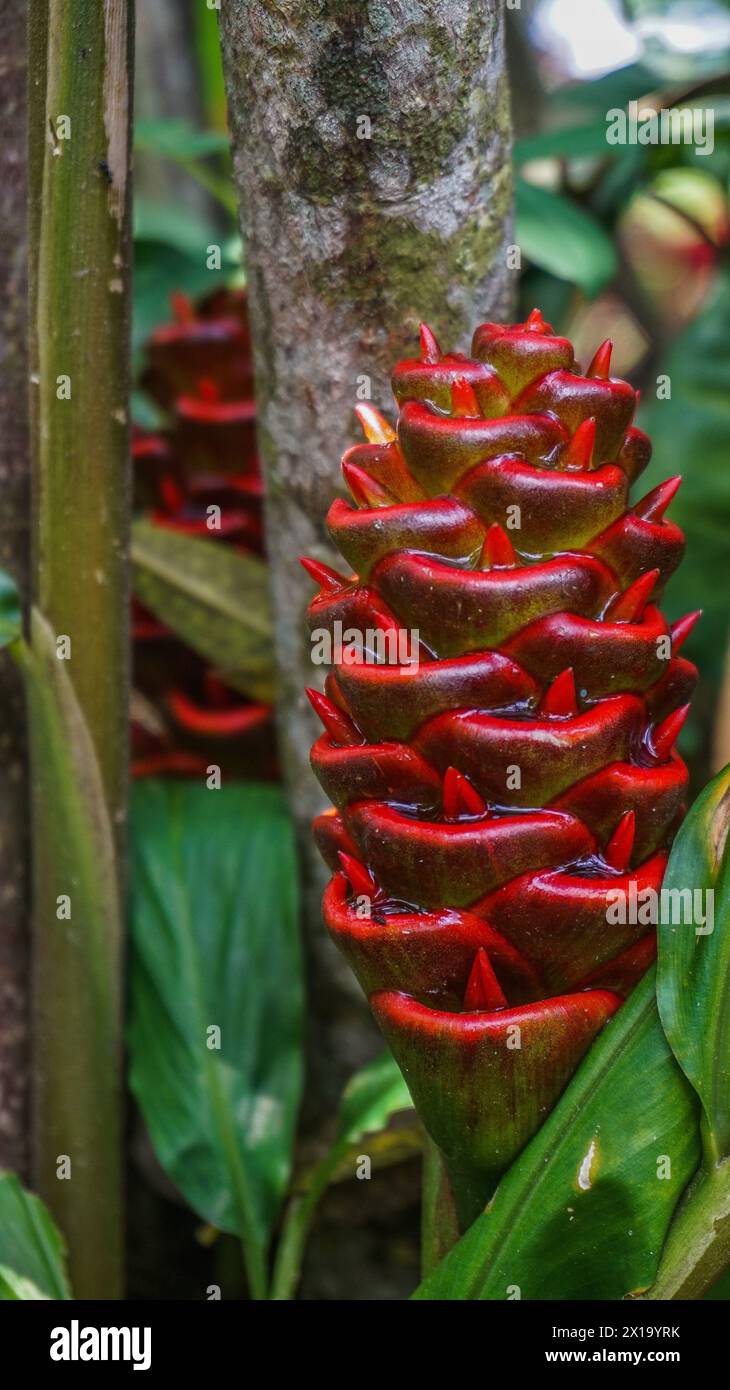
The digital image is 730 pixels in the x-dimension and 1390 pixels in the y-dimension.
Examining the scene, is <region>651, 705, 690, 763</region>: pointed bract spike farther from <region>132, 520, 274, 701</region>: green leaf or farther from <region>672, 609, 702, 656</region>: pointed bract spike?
<region>132, 520, 274, 701</region>: green leaf

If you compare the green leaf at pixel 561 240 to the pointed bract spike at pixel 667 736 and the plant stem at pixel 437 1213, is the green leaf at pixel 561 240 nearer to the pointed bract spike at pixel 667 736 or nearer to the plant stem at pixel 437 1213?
the pointed bract spike at pixel 667 736

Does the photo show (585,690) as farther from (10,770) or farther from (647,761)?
(10,770)

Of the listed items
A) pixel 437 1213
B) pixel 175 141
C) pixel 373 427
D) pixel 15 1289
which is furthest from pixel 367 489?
pixel 175 141

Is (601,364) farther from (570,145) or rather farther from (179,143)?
(179,143)

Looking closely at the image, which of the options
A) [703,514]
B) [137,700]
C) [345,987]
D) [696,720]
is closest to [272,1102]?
→ [345,987]

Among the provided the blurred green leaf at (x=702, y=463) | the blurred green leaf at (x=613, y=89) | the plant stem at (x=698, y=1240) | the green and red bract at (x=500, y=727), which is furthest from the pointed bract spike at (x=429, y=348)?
the blurred green leaf at (x=613, y=89)

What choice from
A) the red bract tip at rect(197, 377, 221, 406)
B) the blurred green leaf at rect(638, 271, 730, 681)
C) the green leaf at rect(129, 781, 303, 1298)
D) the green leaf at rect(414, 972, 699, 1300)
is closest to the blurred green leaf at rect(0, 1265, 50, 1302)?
the green leaf at rect(129, 781, 303, 1298)
